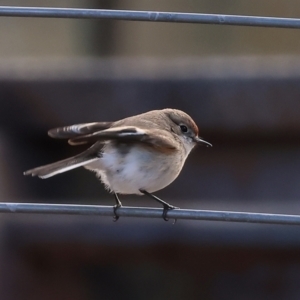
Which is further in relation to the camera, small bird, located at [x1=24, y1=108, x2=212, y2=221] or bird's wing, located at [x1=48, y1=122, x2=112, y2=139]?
small bird, located at [x1=24, y1=108, x2=212, y2=221]

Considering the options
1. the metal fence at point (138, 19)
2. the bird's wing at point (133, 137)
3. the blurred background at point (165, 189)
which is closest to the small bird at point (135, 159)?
the bird's wing at point (133, 137)

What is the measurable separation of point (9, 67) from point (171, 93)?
1548 mm

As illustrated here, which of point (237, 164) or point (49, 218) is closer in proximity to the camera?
point (49, 218)

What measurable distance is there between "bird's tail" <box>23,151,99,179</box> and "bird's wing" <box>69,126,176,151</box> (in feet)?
0.41

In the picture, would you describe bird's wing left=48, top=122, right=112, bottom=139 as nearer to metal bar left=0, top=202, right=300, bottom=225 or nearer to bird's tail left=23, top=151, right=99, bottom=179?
bird's tail left=23, top=151, right=99, bottom=179

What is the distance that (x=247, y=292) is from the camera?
6543mm

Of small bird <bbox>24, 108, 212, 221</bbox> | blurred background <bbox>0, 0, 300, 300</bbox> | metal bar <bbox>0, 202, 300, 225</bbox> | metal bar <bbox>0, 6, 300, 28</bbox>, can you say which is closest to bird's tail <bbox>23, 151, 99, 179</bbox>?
small bird <bbox>24, 108, 212, 221</bbox>

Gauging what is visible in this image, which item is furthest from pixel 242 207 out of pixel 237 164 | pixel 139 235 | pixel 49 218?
pixel 49 218

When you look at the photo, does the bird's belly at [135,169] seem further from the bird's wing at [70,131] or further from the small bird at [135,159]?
the bird's wing at [70,131]

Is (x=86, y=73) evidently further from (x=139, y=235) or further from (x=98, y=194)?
(x=139, y=235)

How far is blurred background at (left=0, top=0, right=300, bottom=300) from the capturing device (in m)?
6.36

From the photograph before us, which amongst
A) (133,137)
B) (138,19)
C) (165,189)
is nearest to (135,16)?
(138,19)

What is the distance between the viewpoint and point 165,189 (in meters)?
7.02

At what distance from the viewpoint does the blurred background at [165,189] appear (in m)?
6.36
